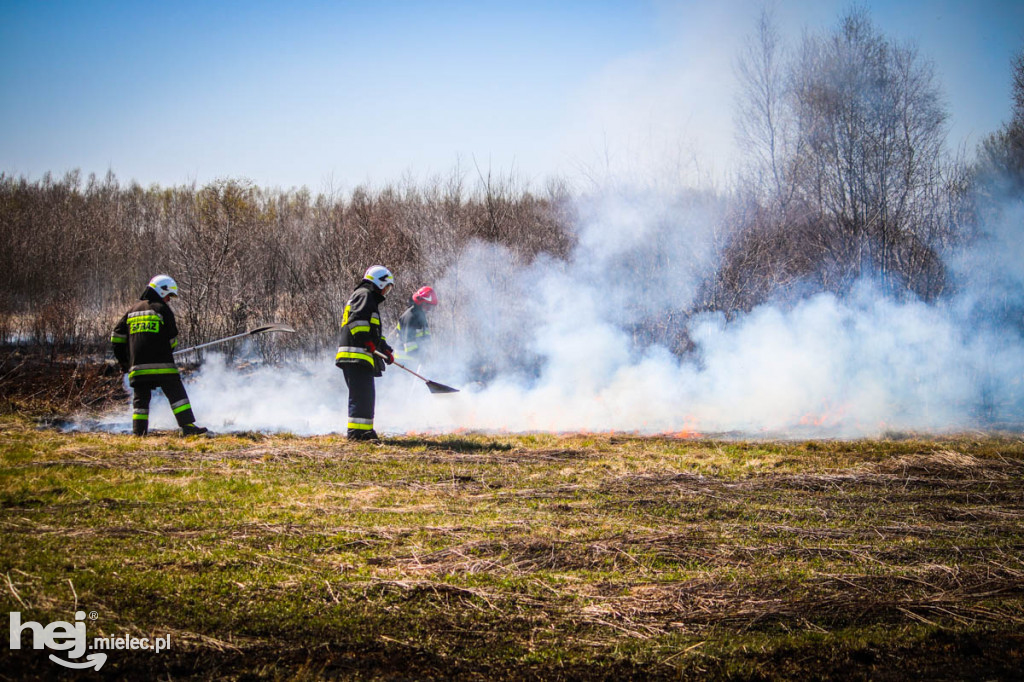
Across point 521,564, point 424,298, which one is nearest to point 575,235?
point 424,298

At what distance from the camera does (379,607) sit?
392 centimetres

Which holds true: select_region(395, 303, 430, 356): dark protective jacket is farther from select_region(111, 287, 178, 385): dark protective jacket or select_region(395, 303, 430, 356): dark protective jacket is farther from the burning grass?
the burning grass

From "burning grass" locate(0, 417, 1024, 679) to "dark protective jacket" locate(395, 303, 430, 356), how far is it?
4.90 metres

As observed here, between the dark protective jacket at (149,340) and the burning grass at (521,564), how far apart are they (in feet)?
5.46

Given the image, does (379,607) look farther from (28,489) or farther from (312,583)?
(28,489)

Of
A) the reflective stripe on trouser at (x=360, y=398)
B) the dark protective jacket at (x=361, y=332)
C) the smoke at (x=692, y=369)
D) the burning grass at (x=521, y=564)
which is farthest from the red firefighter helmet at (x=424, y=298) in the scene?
the burning grass at (x=521, y=564)

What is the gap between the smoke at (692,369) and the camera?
1146 centimetres

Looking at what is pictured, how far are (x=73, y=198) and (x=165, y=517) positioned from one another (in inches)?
1015

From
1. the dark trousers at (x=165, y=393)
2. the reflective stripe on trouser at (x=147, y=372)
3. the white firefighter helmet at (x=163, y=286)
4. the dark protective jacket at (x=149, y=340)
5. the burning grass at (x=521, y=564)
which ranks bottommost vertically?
the burning grass at (x=521, y=564)

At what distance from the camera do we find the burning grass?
11.5ft

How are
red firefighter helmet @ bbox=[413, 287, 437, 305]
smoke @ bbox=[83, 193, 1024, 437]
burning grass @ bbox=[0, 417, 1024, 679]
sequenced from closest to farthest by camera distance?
1. burning grass @ bbox=[0, 417, 1024, 679]
2. smoke @ bbox=[83, 193, 1024, 437]
3. red firefighter helmet @ bbox=[413, 287, 437, 305]

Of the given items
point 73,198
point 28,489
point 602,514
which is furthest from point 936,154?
point 73,198

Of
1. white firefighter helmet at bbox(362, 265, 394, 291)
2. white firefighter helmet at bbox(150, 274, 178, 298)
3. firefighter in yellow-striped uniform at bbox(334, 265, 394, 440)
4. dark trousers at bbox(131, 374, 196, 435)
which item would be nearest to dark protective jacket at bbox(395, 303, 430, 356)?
white firefighter helmet at bbox(362, 265, 394, 291)

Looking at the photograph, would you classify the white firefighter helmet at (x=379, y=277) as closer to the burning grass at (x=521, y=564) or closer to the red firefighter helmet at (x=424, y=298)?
the burning grass at (x=521, y=564)
